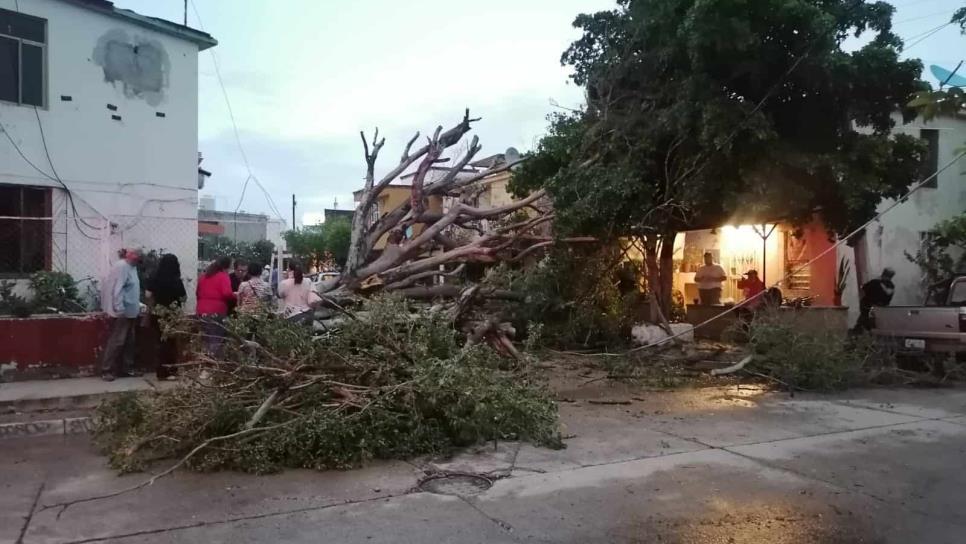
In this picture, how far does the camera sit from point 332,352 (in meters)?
6.70

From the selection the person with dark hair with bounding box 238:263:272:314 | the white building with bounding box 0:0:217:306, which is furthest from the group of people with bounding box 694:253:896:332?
the white building with bounding box 0:0:217:306

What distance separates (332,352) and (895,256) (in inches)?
604

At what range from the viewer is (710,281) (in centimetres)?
1547

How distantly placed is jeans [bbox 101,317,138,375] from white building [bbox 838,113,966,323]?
48.0ft

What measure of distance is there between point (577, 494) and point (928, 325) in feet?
25.9

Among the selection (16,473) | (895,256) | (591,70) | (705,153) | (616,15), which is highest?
(616,15)

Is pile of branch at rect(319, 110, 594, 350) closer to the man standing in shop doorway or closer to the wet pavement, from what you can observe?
the man standing in shop doorway

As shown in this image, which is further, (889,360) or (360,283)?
(360,283)

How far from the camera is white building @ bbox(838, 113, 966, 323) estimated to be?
16.9 metres

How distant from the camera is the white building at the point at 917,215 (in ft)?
55.6

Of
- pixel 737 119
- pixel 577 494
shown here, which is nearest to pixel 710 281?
pixel 737 119

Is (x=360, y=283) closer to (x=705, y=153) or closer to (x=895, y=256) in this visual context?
(x=705, y=153)

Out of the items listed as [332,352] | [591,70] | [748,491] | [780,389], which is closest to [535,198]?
[591,70]

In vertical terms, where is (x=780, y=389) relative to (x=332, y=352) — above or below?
below
